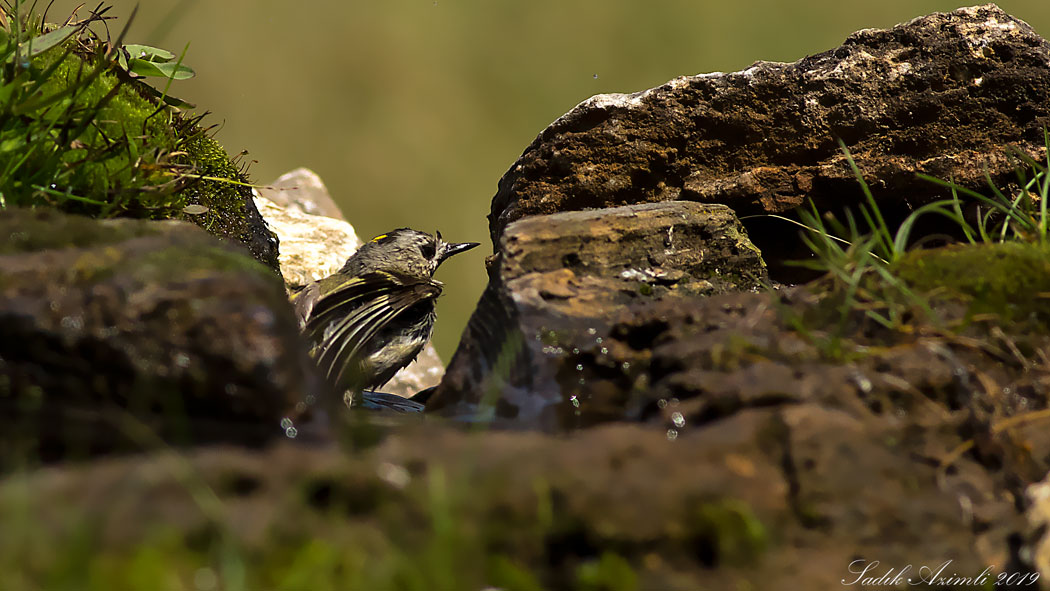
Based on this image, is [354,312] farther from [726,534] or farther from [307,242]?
[307,242]

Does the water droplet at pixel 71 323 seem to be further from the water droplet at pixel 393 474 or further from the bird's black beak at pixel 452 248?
the bird's black beak at pixel 452 248

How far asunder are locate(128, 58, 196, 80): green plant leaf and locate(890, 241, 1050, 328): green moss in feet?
11.6

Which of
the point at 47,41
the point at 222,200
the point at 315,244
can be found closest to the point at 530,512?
the point at 47,41

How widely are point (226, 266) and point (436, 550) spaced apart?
1103 mm

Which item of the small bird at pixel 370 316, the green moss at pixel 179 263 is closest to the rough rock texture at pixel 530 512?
the green moss at pixel 179 263

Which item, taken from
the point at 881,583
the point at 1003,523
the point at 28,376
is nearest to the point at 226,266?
the point at 28,376

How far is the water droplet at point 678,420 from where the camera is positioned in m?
1.88

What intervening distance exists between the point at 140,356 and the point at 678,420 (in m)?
1.36

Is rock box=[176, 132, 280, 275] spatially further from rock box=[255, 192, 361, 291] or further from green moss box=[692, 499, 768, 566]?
green moss box=[692, 499, 768, 566]

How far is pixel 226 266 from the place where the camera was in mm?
2023

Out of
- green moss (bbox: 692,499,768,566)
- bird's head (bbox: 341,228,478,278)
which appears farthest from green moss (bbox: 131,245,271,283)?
bird's head (bbox: 341,228,478,278)

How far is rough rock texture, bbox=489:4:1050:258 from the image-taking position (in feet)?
13.0

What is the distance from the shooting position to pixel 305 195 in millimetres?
10094

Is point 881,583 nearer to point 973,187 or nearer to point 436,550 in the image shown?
point 436,550
